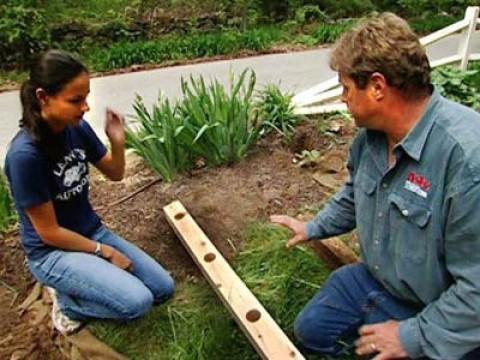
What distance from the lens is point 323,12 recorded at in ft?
34.3

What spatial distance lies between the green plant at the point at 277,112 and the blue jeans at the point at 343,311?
170cm

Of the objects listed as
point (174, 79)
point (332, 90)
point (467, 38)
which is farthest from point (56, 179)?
point (174, 79)

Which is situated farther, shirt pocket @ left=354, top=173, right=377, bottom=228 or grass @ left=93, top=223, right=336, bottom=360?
grass @ left=93, top=223, right=336, bottom=360

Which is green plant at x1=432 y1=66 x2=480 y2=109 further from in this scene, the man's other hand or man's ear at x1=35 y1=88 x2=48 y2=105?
man's ear at x1=35 y1=88 x2=48 y2=105

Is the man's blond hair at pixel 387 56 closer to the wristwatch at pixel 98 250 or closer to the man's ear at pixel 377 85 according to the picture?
the man's ear at pixel 377 85

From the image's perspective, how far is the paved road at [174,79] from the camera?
5.69 meters

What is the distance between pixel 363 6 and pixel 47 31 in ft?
19.5

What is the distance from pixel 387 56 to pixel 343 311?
96 centimetres

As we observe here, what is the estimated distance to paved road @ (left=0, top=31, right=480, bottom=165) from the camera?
569 centimetres

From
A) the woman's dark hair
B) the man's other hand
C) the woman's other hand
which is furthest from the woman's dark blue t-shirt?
the man's other hand

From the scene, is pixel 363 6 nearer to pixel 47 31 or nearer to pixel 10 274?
pixel 47 31

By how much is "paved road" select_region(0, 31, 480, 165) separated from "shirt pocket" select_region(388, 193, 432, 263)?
3.51 meters

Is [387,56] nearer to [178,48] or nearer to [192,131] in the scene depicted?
[192,131]

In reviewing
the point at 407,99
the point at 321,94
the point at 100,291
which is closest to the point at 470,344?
the point at 407,99
